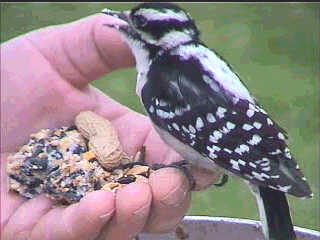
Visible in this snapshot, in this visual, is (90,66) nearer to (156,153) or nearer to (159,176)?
(156,153)

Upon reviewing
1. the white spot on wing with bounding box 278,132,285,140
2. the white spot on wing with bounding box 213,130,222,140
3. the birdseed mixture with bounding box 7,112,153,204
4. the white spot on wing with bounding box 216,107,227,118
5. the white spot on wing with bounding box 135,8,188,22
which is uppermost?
the white spot on wing with bounding box 135,8,188,22

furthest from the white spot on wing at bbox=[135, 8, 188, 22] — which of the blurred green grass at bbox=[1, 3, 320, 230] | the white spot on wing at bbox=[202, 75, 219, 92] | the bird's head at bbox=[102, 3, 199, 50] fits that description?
the blurred green grass at bbox=[1, 3, 320, 230]

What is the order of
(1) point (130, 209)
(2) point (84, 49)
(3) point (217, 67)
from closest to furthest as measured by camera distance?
(1) point (130, 209), (3) point (217, 67), (2) point (84, 49)

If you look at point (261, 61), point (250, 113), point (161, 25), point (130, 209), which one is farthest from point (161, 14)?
point (261, 61)

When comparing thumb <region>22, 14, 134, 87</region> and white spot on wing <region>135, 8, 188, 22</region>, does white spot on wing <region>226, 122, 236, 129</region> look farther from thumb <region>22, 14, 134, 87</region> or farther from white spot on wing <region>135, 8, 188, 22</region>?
thumb <region>22, 14, 134, 87</region>

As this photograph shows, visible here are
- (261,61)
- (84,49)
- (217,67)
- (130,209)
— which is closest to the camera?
(130,209)

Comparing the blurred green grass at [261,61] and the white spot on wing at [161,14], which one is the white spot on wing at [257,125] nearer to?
the white spot on wing at [161,14]

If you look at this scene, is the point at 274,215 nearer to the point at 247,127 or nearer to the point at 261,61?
the point at 247,127

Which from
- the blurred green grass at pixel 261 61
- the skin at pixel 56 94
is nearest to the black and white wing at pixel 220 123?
the skin at pixel 56 94
